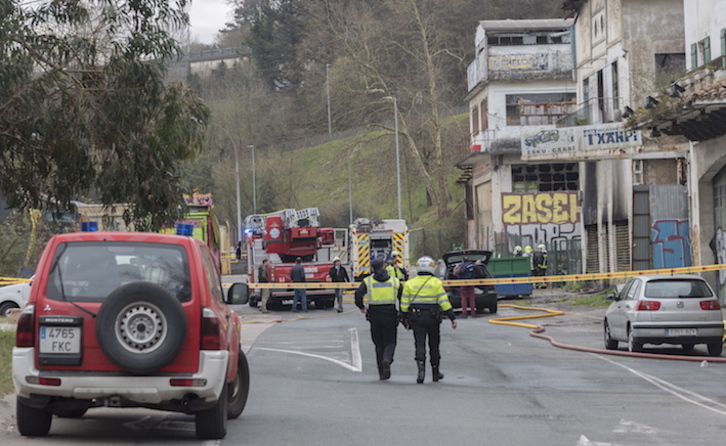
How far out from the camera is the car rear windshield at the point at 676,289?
59.6 feet

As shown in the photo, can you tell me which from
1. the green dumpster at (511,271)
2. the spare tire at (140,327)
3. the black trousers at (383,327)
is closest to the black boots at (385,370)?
the black trousers at (383,327)

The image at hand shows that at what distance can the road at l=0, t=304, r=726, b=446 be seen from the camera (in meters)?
9.96

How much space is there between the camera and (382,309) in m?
15.2

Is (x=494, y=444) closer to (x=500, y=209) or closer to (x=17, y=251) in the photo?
(x=17, y=251)

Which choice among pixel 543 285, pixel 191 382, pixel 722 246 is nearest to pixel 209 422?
pixel 191 382

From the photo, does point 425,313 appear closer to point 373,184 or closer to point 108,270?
point 108,270

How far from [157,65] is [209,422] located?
7.08 meters

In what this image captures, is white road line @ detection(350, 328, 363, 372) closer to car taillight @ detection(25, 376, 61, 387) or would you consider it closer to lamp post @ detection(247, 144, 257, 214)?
car taillight @ detection(25, 376, 61, 387)

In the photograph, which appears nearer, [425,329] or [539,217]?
[425,329]

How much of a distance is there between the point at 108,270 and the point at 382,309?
6.66m

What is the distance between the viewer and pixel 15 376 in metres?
9.02

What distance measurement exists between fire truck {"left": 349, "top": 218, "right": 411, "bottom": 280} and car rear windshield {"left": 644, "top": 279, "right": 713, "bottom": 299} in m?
20.0

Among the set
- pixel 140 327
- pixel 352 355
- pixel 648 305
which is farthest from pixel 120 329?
pixel 648 305

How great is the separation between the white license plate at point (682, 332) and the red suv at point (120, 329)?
35.1 ft
